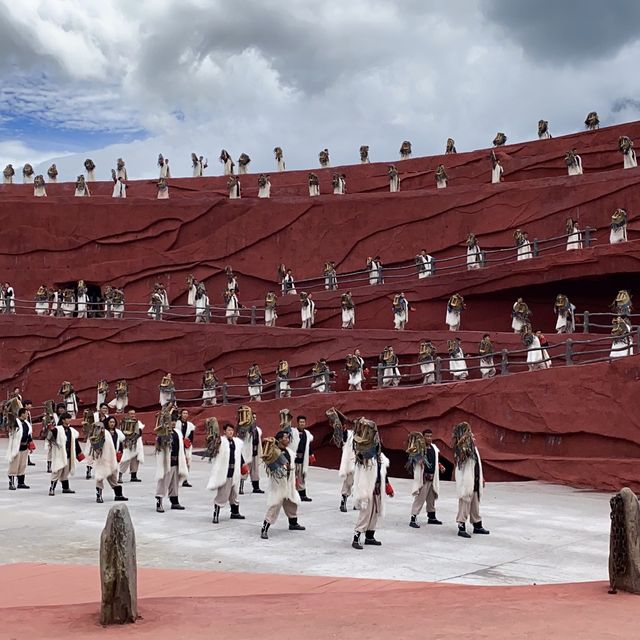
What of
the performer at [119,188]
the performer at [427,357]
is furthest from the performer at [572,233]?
the performer at [119,188]

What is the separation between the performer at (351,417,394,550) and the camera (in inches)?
428

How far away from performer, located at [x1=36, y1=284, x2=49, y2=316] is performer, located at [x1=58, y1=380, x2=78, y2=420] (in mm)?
4851

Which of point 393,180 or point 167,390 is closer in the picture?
point 167,390

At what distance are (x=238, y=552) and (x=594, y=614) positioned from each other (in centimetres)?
494

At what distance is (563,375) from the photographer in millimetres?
A: 18141

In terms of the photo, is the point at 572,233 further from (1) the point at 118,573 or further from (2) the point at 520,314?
(1) the point at 118,573

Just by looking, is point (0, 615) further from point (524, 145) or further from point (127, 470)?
point (524, 145)

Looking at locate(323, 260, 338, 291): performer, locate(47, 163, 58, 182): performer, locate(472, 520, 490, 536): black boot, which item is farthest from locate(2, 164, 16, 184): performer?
locate(472, 520, 490, 536): black boot

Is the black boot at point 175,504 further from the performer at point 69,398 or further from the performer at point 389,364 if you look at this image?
the performer at point 69,398

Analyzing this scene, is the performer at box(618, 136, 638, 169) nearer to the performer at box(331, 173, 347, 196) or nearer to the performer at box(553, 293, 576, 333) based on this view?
the performer at box(553, 293, 576, 333)

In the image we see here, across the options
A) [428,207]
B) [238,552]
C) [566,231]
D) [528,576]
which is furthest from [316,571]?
[428,207]

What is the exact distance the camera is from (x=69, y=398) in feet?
84.9

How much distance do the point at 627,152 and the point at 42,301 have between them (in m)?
20.8

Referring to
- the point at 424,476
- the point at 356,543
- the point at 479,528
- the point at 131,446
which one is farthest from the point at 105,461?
the point at 479,528
